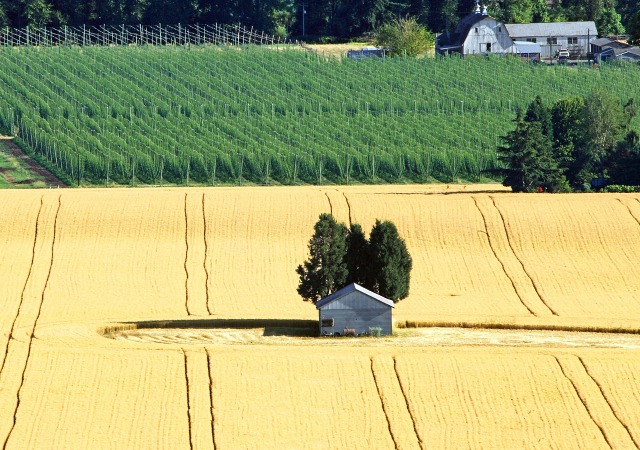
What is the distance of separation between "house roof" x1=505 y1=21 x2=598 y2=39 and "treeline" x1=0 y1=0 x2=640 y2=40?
5236mm

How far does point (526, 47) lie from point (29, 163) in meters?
51.2

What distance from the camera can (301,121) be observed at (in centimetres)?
9581

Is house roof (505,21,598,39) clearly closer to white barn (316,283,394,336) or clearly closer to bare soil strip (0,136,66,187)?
bare soil strip (0,136,66,187)

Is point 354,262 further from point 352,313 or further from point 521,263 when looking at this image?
point 521,263

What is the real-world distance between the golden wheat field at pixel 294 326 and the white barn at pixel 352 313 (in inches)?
29.7

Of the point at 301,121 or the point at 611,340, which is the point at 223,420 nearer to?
the point at 611,340

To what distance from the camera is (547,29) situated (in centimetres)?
12900

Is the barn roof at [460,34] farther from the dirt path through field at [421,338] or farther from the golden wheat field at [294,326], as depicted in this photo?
the dirt path through field at [421,338]

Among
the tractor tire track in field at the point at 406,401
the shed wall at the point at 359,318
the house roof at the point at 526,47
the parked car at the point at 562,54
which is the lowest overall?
the parked car at the point at 562,54

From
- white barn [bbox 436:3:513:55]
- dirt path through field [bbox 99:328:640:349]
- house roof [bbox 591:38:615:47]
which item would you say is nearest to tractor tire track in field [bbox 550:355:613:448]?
dirt path through field [bbox 99:328:640:349]

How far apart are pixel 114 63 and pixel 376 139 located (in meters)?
23.3

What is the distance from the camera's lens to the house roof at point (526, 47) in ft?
408

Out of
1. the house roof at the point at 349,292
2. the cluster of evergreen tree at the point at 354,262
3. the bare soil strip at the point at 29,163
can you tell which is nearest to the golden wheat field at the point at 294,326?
the house roof at the point at 349,292

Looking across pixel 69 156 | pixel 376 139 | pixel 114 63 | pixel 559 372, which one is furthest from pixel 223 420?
pixel 114 63
